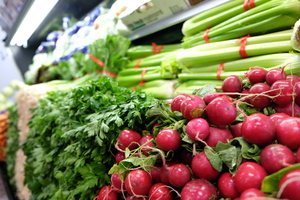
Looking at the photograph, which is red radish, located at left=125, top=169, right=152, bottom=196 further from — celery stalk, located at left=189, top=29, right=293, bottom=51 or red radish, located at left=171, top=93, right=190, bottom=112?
celery stalk, located at left=189, top=29, right=293, bottom=51

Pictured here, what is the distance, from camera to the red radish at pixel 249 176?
2.18 feet

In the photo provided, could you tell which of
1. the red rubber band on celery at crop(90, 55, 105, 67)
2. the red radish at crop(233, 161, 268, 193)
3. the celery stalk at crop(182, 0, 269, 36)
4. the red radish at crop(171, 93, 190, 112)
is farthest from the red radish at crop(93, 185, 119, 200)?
the red rubber band on celery at crop(90, 55, 105, 67)

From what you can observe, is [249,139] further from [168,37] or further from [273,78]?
[168,37]

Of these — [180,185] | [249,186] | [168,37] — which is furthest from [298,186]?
[168,37]

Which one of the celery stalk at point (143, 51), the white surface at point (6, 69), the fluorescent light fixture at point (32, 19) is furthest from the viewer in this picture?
the white surface at point (6, 69)

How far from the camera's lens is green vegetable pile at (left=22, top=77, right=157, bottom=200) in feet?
3.92

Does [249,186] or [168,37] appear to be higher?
[168,37]

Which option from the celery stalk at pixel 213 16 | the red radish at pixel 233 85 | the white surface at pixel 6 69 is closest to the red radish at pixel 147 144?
the red radish at pixel 233 85

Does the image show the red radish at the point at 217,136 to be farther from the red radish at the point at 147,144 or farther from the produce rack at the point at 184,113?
the red radish at the point at 147,144

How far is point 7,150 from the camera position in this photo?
11.5 ft

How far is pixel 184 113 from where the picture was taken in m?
0.92

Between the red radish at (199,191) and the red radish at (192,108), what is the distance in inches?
9.6

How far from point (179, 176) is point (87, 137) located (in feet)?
2.22

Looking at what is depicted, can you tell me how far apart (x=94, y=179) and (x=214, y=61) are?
1227 mm
